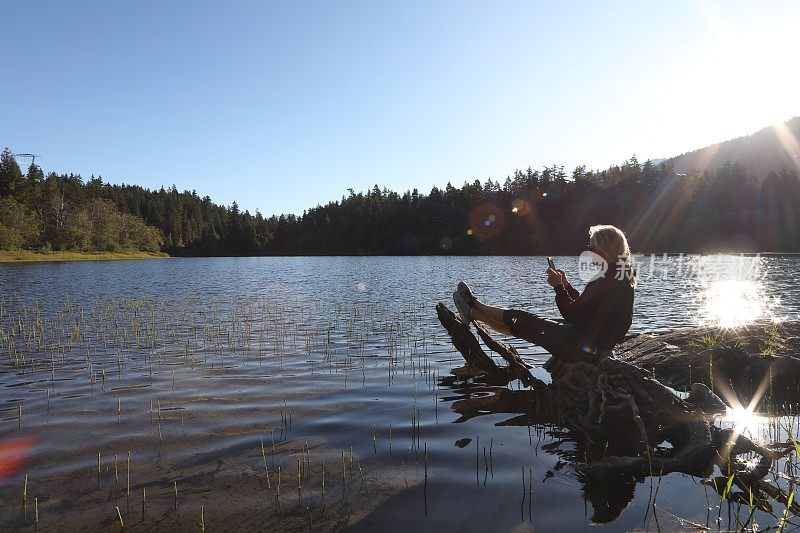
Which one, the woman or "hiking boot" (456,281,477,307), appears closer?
the woman

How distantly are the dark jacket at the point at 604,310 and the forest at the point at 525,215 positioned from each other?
379 feet

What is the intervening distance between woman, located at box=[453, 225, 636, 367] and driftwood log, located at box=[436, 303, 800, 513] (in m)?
0.42

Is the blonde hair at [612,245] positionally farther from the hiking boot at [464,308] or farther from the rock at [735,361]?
the rock at [735,361]

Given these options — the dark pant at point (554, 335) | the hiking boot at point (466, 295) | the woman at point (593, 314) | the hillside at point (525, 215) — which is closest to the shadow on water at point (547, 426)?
the dark pant at point (554, 335)

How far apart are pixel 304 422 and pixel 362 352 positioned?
683 centimetres

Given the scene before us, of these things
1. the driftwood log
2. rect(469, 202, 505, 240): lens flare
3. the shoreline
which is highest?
rect(469, 202, 505, 240): lens flare

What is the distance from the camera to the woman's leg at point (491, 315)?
382 inches

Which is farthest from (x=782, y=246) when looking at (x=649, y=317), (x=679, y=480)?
(x=679, y=480)

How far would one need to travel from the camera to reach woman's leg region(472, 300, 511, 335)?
31.8 ft

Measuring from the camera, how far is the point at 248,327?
66.5 ft

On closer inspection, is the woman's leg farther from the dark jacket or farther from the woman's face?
the woman's face

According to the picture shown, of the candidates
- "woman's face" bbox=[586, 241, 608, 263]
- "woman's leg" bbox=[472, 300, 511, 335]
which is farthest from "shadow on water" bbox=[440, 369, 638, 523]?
"woman's face" bbox=[586, 241, 608, 263]

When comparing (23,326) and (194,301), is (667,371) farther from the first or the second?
(194,301)

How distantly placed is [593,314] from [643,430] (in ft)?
8.23
